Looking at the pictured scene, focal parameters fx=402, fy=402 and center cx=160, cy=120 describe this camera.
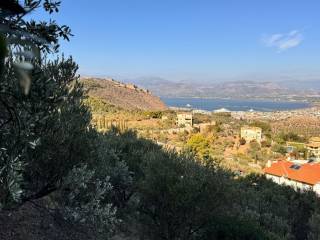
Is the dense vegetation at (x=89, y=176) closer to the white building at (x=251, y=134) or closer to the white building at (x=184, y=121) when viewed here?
the white building at (x=251, y=134)

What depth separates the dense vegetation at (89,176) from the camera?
5.20 m

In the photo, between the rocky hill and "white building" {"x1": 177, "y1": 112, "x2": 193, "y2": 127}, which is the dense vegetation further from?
the rocky hill

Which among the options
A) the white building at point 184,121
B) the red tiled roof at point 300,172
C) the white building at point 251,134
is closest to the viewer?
the red tiled roof at point 300,172

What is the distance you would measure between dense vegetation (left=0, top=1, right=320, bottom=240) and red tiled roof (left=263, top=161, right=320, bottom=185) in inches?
897

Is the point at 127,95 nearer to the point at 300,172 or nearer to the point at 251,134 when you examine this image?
the point at 251,134

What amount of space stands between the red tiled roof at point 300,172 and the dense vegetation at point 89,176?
22.8m

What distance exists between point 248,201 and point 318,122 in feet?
381

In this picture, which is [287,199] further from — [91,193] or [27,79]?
[27,79]

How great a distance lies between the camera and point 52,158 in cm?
657

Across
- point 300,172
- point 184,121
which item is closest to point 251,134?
point 184,121

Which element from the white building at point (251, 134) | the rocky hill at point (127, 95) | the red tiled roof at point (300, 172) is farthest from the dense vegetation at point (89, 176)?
the rocky hill at point (127, 95)


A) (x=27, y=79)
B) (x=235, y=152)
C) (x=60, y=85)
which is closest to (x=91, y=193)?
(x=60, y=85)

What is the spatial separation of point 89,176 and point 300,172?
38.3 m

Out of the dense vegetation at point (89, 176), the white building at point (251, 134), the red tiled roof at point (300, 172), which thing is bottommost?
the red tiled roof at point (300, 172)
